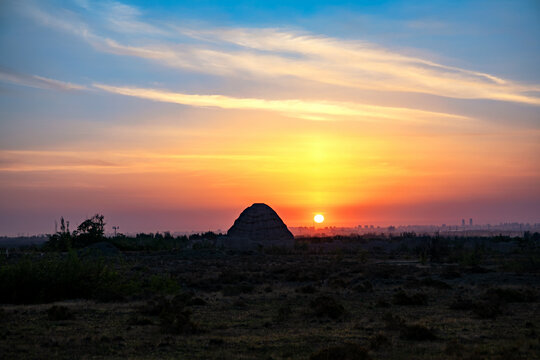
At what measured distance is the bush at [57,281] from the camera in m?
22.6

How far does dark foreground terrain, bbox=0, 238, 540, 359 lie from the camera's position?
13.5m

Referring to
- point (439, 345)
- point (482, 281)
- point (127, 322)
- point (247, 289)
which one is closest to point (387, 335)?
point (439, 345)

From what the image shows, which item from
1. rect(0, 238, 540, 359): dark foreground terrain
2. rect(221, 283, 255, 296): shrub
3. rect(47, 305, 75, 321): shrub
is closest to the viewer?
rect(0, 238, 540, 359): dark foreground terrain

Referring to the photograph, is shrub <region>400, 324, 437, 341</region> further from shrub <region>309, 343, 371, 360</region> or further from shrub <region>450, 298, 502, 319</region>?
shrub <region>450, 298, 502, 319</region>

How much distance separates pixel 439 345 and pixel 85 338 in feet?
29.8

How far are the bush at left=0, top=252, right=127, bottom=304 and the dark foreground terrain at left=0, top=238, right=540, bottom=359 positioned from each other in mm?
41

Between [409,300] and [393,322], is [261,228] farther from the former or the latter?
[393,322]

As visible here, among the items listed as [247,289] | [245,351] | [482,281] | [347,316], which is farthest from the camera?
[482,281]

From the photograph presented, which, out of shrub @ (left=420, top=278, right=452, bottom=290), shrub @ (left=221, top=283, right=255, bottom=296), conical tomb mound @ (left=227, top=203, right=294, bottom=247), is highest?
conical tomb mound @ (left=227, top=203, right=294, bottom=247)

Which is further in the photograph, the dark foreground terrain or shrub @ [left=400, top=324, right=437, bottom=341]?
shrub @ [left=400, top=324, right=437, bottom=341]

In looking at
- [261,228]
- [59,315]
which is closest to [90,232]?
[261,228]

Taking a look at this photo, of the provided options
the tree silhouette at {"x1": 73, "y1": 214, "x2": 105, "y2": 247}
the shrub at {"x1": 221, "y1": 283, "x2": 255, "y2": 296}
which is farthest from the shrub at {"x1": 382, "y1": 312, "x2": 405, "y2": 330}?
the tree silhouette at {"x1": 73, "y1": 214, "x2": 105, "y2": 247}

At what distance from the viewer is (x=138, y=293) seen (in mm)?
25516

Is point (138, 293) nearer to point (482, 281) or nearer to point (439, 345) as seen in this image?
point (439, 345)
